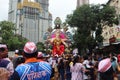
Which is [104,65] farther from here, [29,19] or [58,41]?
[29,19]

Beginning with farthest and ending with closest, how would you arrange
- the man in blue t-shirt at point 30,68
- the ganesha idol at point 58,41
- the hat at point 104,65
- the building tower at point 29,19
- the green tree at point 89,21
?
the building tower at point 29,19
the green tree at point 89,21
the ganesha idol at point 58,41
the hat at point 104,65
the man in blue t-shirt at point 30,68

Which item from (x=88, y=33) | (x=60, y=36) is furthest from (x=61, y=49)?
(x=88, y=33)

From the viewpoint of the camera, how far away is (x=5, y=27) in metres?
71.1

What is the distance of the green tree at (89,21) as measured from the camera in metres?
43.0

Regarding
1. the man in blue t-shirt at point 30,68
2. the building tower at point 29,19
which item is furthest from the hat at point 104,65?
the building tower at point 29,19

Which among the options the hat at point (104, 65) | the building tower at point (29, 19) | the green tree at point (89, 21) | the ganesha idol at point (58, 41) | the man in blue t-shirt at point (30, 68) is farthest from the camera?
the building tower at point (29, 19)

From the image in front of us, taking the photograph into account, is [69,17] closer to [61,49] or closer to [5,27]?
[61,49]

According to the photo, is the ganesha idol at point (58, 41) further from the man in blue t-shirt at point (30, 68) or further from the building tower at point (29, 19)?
the building tower at point (29, 19)

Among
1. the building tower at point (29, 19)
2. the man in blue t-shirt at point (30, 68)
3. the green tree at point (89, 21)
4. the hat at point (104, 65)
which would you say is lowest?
the hat at point (104, 65)

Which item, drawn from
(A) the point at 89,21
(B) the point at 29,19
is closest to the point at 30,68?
(A) the point at 89,21

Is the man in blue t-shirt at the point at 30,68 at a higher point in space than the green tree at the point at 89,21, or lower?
lower

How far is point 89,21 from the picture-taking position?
42.8 m

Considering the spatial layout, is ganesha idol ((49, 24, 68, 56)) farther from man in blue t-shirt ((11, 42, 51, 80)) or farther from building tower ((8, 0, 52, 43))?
building tower ((8, 0, 52, 43))

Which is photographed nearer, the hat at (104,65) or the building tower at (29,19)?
the hat at (104,65)
